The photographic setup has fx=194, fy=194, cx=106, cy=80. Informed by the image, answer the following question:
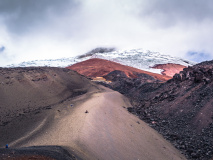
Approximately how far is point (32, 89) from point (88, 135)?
682 centimetres

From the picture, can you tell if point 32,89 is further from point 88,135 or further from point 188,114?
point 188,114

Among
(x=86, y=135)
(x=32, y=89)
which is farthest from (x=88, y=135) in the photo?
(x=32, y=89)

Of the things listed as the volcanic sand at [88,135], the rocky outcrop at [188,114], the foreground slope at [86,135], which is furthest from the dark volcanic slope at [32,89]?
the rocky outcrop at [188,114]

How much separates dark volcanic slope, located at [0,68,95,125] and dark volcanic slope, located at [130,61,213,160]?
494 centimetres

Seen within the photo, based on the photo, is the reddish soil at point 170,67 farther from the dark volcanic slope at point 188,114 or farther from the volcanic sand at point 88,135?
the volcanic sand at point 88,135

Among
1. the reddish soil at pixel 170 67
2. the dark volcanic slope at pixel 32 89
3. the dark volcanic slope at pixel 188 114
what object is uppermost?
the dark volcanic slope at pixel 32 89

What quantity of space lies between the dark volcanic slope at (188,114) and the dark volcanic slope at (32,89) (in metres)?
4.94

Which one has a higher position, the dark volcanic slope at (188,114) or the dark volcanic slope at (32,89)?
the dark volcanic slope at (32,89)

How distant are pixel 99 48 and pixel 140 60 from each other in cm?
3024

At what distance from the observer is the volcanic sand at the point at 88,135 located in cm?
507

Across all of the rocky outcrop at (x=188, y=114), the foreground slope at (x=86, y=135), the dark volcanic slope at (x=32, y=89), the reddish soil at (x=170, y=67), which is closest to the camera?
the foreground slope at (x=86, y=135)

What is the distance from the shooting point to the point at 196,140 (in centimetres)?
722

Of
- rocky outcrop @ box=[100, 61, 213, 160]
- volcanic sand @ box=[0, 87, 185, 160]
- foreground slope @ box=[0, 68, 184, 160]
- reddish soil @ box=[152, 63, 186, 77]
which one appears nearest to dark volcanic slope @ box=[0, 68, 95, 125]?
foreground slope @ box=[0, 68, 184, 160]

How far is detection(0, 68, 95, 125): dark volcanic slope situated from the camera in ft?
29.8
